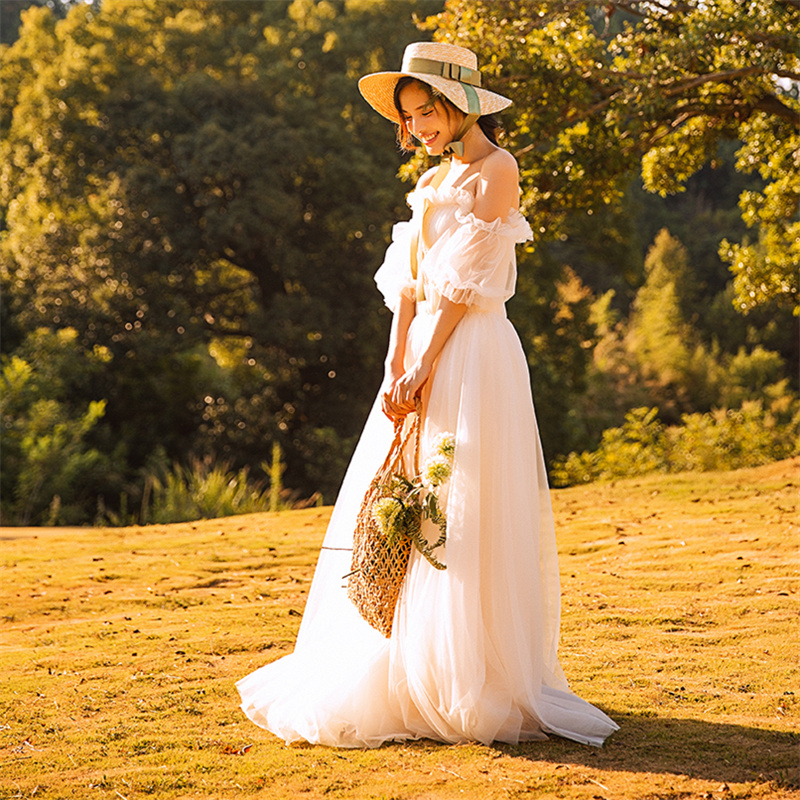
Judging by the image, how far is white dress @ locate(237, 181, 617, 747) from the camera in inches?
124

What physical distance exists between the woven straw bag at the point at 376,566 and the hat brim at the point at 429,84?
127 cm

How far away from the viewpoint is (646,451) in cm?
1361

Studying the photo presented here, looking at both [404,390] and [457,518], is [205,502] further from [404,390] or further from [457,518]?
[457,518]

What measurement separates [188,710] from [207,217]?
1464 cm

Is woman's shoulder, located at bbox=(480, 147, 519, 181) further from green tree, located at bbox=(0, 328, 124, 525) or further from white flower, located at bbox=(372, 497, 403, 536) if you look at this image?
green tree, located at bbox=(0, 328, 124, 525)

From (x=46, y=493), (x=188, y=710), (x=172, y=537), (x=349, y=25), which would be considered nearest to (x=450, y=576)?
(x=188, y=710)

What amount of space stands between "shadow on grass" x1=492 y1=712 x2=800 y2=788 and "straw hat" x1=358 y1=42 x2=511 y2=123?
2.12 m

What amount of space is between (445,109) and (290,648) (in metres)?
2.46

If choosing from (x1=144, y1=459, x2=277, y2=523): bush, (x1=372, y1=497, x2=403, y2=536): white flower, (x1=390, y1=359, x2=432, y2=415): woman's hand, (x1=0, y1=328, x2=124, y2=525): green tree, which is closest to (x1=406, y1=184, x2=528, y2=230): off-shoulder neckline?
(x1=390, y1=359, x2=432, y2=415): woman's hand

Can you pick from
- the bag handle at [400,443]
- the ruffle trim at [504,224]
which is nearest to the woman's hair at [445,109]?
the ruffle trim at [504,224]

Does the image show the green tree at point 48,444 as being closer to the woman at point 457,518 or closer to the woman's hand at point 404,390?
the woman at point 457,518

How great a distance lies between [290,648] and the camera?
14.7ft

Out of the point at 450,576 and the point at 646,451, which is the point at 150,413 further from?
the point at 450,576

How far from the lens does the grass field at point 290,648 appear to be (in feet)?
9.57
